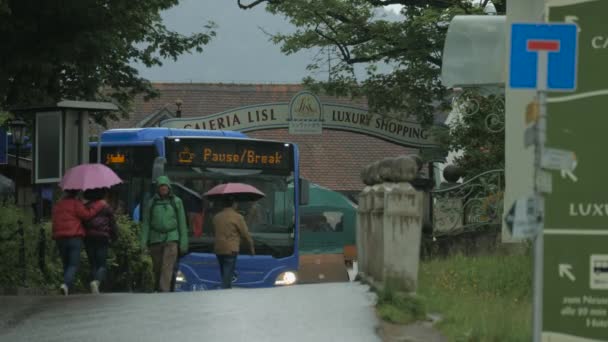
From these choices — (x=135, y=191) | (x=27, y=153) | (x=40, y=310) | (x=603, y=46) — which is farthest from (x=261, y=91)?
(x=603, y=46)

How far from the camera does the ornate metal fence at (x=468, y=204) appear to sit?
24.0 metres

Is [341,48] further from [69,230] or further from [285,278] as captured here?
[69,230]

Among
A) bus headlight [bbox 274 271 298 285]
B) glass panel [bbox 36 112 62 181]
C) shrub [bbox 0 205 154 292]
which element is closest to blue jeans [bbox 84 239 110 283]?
shrub [bbox 0 205 154 292]

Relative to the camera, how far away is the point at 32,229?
19.9 meters

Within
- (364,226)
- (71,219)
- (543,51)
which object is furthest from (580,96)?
(71,219)

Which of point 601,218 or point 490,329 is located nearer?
point 601,218

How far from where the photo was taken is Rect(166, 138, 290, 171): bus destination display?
23.9 metres

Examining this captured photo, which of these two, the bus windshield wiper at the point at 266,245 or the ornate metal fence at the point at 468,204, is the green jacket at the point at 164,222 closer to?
the bus windshield wiper at the point at 266,245

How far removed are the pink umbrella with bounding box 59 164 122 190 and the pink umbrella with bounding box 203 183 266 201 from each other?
3.02m

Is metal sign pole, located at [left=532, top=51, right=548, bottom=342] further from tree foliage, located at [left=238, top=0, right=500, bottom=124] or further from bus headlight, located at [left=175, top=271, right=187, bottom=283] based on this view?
tree foliage, located at [left=238, top=0, right=500, bottom=124]

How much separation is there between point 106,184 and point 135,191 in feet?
18.5

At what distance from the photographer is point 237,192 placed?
2234 cm

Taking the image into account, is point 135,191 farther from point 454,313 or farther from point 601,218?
point 601,218

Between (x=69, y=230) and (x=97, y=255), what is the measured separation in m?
0.77
